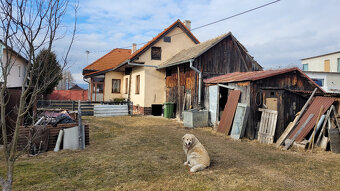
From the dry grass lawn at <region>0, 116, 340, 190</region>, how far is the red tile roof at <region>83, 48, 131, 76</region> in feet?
53.1

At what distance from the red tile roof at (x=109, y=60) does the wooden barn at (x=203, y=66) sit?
9406mm

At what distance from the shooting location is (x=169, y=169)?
544cm

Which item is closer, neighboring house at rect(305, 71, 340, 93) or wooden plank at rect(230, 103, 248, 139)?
wooden plank at rect(230, 103, 248, 139)

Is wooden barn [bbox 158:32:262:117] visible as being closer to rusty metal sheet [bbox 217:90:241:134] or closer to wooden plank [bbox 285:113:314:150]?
rusty metal sheet [bbox 217:90:241:134]

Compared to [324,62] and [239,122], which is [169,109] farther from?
[324,62]

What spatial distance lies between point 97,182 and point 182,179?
167 centimetres

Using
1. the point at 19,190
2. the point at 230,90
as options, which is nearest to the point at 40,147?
the point at 19,190

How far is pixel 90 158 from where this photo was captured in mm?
6238

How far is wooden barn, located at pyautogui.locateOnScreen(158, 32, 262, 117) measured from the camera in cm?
1357

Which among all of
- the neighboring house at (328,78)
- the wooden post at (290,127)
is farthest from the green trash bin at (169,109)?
the neighboring house at (328,78)

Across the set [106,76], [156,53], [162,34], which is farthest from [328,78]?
[106,76]

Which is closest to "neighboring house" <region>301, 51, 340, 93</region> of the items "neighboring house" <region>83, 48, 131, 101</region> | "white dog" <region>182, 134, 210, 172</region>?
"neighboring house" <region>83, 48, 131, 101</region>

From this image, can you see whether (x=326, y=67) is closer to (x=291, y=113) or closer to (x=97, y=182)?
(x=291, y=113)

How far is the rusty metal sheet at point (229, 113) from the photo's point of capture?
10.0 meters
